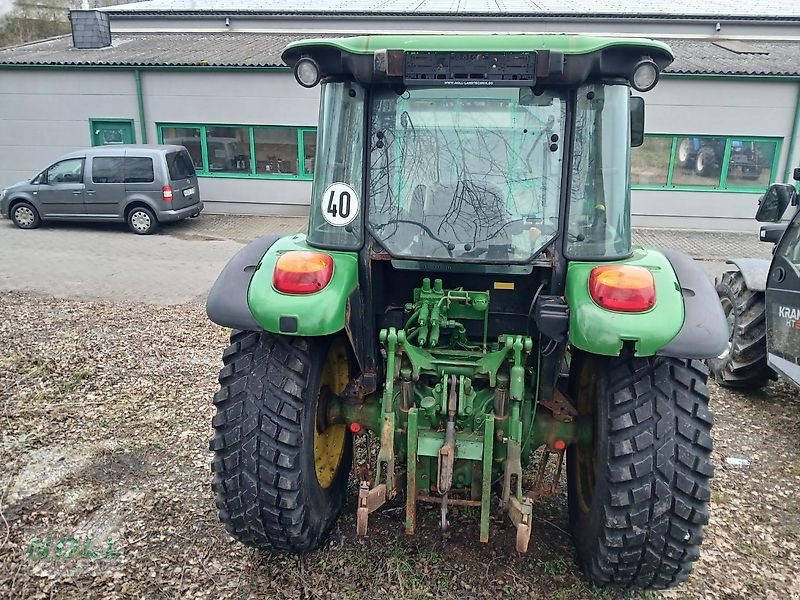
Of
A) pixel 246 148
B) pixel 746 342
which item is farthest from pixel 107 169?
pixel 746 342

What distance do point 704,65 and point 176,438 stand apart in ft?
43.7

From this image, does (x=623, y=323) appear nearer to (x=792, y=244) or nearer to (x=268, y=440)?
(x=268, y=440)

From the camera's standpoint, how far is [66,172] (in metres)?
12.7

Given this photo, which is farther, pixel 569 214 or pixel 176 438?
pixel 176 438

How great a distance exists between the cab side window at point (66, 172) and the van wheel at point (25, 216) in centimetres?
66

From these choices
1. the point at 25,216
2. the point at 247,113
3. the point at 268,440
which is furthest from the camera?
the point at 247,113

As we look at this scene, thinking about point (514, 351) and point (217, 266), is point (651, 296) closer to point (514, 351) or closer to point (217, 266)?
point (514, 351)

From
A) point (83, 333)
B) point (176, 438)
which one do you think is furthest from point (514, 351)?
point (83, 333)

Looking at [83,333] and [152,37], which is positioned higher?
[152,37]

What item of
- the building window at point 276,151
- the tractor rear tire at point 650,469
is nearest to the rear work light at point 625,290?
the tractor rear tire at point 650,469

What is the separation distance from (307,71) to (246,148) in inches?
485

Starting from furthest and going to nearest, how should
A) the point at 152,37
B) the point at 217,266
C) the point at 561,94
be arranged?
the point at 152,37, the point at 217,266, the point at 561,94

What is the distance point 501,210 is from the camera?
2.95 metres

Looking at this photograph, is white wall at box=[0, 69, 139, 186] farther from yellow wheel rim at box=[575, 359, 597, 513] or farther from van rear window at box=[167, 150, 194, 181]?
yellow wheel rim at box=[575, 359, 597, 513]
